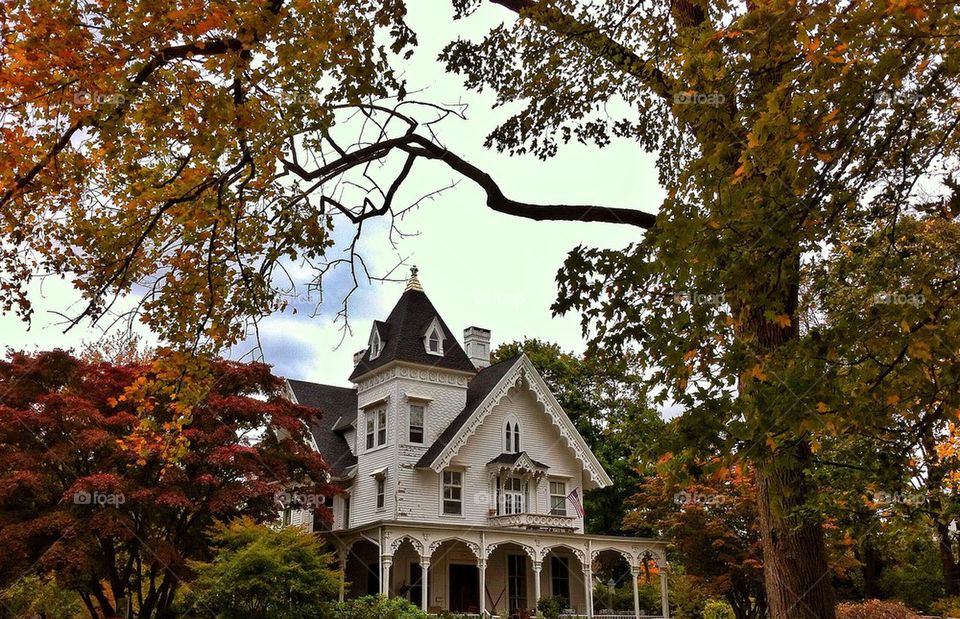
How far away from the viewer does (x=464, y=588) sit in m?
30.0

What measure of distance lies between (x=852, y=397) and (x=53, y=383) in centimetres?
2139

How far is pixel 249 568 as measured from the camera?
1877 centimetres

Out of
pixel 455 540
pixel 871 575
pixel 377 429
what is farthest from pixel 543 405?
pixel 871 575

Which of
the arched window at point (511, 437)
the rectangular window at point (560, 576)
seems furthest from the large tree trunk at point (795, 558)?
the rectangular window at point (560, 576)

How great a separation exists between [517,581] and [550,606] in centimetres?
280

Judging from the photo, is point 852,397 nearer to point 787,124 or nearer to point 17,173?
point 787,124

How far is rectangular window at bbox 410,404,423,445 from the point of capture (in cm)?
2988

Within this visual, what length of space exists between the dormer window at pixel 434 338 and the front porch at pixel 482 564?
7053mm

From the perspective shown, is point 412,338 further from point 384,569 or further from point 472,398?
Answer: point 384,569

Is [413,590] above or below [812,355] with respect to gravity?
below

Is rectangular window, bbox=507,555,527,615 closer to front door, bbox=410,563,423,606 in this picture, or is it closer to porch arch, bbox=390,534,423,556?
front door, bbox=410,563,423,606

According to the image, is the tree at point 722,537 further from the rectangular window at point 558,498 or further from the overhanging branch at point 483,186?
the overhanging branch at point 483,186

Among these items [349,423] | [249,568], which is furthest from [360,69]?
[349,423]

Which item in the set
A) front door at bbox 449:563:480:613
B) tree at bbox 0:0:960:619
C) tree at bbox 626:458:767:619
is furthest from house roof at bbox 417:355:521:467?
tree at bbox 0:0:960:619
